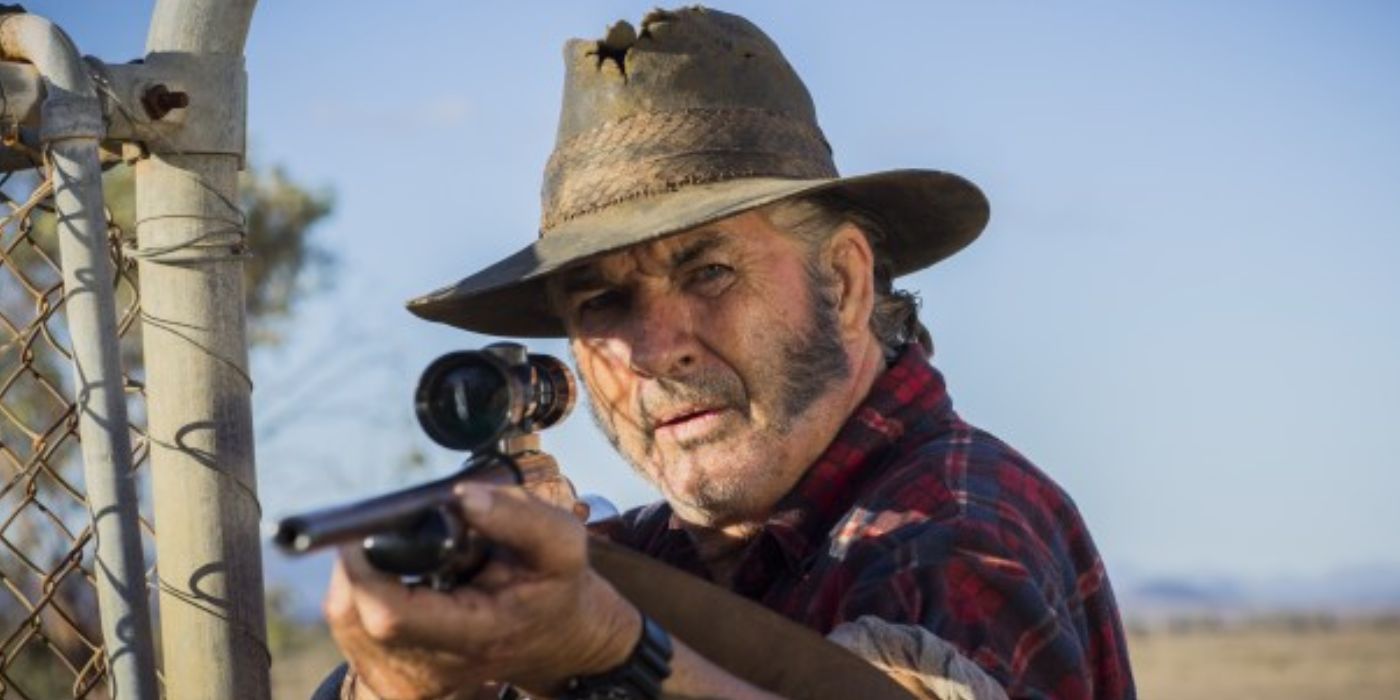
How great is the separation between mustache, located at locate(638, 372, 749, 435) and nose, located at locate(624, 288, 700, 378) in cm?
2

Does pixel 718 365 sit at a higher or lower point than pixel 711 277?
lower

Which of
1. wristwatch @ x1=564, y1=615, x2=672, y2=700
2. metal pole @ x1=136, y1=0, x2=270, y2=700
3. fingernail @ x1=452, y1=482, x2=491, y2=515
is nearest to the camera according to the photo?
fingernail @ x1=452, y1=482, x2=491, y2=515

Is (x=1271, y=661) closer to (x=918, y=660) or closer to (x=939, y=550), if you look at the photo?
(x=939, y=550)

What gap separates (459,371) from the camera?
331 cm

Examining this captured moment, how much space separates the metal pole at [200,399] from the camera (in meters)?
3.89

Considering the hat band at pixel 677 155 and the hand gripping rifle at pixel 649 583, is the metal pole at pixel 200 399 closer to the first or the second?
the hand gripping rifle at pixel 649 583

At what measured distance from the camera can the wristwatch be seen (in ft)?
9.66

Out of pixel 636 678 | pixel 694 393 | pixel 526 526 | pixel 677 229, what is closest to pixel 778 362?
pixel 694 393

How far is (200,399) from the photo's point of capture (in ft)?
12.8

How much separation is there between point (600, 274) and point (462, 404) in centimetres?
132

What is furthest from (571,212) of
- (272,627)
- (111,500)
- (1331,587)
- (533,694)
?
(1331,587)

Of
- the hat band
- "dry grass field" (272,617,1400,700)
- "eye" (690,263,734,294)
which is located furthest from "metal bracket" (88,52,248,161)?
"dry grass field" (272,617,1400,700)

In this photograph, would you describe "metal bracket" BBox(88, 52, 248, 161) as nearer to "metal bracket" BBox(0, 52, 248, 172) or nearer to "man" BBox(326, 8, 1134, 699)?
"metal bracket" BBox(0, 52, 248, 172)

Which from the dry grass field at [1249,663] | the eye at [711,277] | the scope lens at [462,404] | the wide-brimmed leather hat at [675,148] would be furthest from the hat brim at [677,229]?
the dry grass field at [1249,663]
